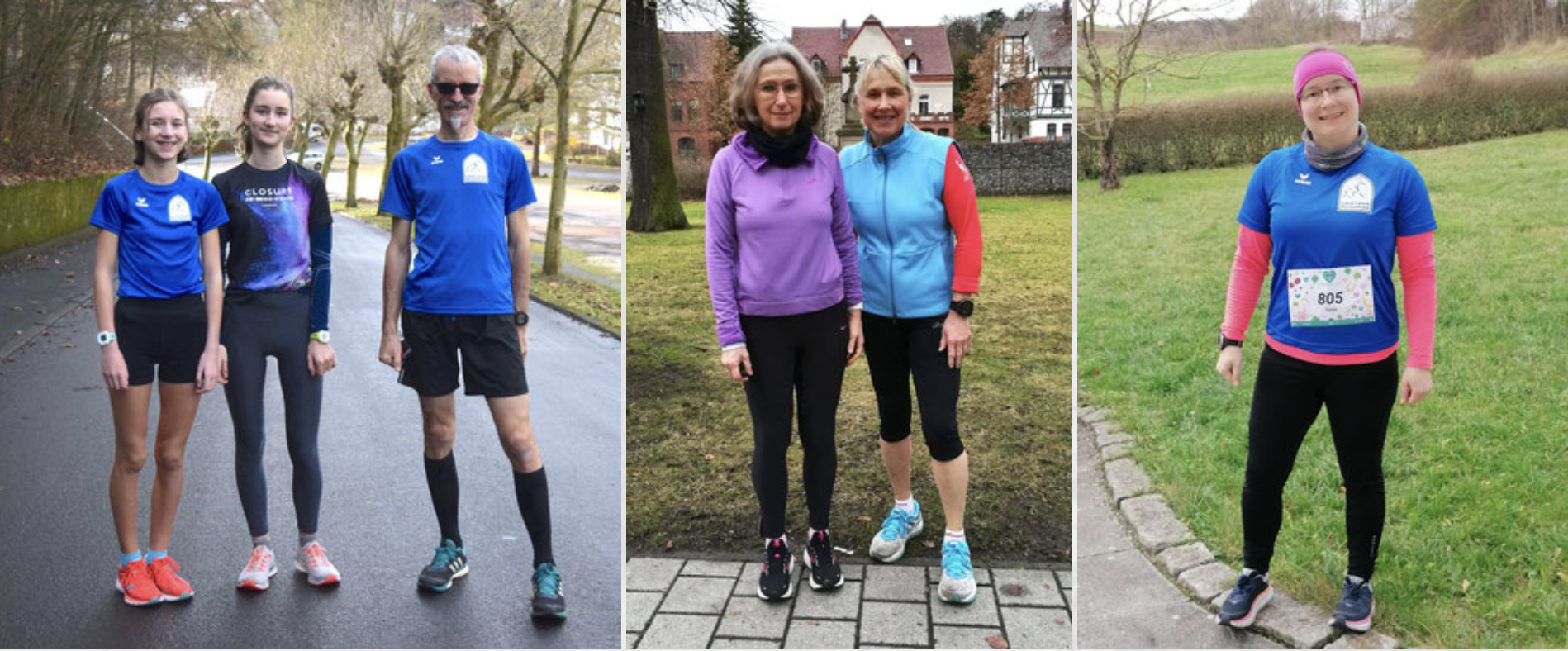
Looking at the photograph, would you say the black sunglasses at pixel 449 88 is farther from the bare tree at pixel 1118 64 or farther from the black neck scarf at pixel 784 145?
the bare tree at pixel 1118 64

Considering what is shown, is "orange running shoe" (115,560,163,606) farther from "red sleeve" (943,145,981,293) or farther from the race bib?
the race bib

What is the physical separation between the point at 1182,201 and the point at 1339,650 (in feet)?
24.2

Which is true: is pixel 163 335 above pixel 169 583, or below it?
above

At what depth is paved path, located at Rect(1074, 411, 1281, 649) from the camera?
302 cm

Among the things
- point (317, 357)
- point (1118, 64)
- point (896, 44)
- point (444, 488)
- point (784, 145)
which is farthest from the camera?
point (1118, 64)

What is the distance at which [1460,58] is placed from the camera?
365 inches

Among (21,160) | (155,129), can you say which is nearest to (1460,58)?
(155,129)

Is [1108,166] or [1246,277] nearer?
[1246,277]

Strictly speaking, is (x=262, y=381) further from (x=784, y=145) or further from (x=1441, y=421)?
(x=1441, y=421)

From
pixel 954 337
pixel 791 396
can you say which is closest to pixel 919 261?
pixel 954 337

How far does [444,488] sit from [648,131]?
2390mm

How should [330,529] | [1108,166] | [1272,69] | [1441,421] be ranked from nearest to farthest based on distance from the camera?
[330,529] → [1441,421] → [1272,69] → [1108,166]

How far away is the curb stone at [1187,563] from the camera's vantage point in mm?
2910

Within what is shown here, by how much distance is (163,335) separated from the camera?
2.98 meters
